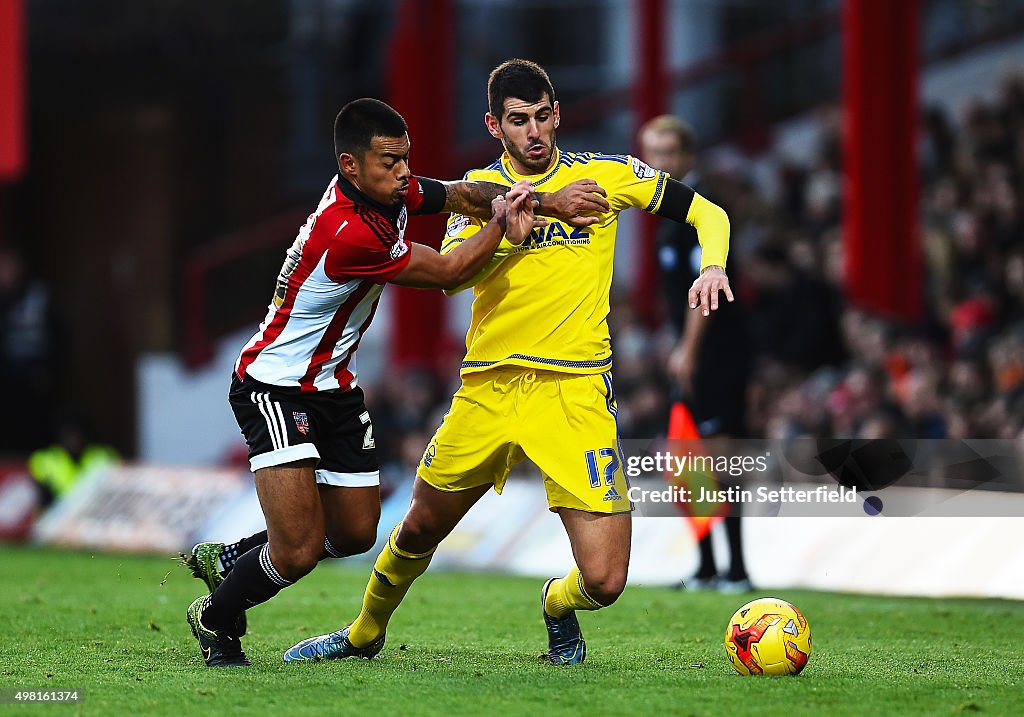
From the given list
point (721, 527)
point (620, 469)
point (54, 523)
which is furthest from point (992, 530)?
point (54, 523)

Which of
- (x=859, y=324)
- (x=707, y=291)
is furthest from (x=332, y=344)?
(x=859, y=324)

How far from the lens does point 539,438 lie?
242 inches

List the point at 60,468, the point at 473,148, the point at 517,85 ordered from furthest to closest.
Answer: the point at 473,148, the point at 60,468, the point at 517,85

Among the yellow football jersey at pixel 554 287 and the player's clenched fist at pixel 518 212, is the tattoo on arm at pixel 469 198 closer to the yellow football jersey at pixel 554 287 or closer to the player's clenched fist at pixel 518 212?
the yellow football jersey at pixel 554 287

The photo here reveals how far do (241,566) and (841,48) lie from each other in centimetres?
1334


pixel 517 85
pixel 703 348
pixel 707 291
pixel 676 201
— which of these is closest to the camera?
pixel 707 291

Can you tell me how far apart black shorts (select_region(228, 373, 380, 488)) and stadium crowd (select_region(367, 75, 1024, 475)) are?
14.5 feet

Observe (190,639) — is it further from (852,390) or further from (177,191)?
(177,191)

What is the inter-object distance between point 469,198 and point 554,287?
48cm

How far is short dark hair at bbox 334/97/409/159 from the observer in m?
6.02

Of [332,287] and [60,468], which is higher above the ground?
[332,287]

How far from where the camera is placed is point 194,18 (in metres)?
19.4

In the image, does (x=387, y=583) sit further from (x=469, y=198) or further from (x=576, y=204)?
(x=576, y=204)

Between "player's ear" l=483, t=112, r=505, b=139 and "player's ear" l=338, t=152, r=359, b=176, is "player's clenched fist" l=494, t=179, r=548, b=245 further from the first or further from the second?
"player's ear" l=338, t=152, r=359, b=176
